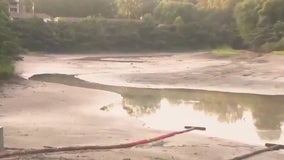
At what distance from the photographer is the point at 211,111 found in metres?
23.0

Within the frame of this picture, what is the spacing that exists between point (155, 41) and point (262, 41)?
19525 millimetres

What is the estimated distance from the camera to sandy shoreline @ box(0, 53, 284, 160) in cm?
1288

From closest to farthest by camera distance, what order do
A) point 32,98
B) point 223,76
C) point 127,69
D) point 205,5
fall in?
1. point 32,98
2. point 223,76
3. point 127,69
4. point 205,5

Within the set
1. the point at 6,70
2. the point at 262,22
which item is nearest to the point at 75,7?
the point at 262,22

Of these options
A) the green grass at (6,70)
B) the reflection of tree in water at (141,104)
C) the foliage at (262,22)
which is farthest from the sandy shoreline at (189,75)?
the foliage at (262,22)

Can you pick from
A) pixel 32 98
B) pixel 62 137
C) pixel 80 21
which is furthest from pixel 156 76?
pixel 80 21

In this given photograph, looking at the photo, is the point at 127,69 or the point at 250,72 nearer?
the point at 250,72

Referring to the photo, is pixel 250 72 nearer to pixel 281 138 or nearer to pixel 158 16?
pixel 281 138

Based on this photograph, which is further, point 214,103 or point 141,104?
point 214,103

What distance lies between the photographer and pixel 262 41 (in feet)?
200

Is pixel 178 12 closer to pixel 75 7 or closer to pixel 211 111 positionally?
pixel 75 7

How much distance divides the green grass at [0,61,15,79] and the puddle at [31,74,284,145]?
→ 4568 mm

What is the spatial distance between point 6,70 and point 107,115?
1258cm

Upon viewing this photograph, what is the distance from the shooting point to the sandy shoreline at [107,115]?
12.9m
